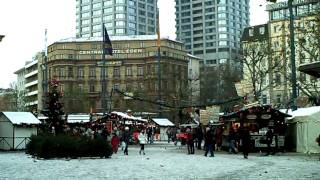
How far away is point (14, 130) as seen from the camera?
4256 centimetres

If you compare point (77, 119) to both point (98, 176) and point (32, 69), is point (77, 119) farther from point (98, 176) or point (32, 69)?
point (32, 69)

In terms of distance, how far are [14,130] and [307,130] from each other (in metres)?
20.8

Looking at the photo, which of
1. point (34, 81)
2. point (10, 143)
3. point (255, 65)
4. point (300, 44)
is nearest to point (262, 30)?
point (255, 65)

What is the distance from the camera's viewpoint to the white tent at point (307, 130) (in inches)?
1334

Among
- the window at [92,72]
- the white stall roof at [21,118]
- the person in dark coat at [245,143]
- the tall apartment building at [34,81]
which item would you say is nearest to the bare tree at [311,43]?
the person in dark coat at [245,143]

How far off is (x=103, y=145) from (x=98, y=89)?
4087 inches

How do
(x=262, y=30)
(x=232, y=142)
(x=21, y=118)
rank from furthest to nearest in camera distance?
(x=262, y=30), (x=21, y=118), (x=232, y=142)

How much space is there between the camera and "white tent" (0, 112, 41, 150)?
42562mm

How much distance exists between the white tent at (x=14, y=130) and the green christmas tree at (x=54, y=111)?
17.6 ft

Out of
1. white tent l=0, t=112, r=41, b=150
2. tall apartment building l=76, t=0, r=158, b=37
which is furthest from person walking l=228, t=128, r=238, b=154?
tall apartment building l=76, t=0, r=158, b=37

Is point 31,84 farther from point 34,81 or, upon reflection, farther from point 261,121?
point 261,121

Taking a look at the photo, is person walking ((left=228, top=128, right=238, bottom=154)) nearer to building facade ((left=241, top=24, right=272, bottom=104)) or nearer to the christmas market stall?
the christmas market stall

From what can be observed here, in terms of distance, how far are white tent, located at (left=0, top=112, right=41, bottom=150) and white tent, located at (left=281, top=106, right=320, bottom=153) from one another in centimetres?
1911

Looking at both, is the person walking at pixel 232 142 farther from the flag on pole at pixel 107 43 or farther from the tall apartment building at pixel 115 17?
the tall apartment building at pixel 115 17
